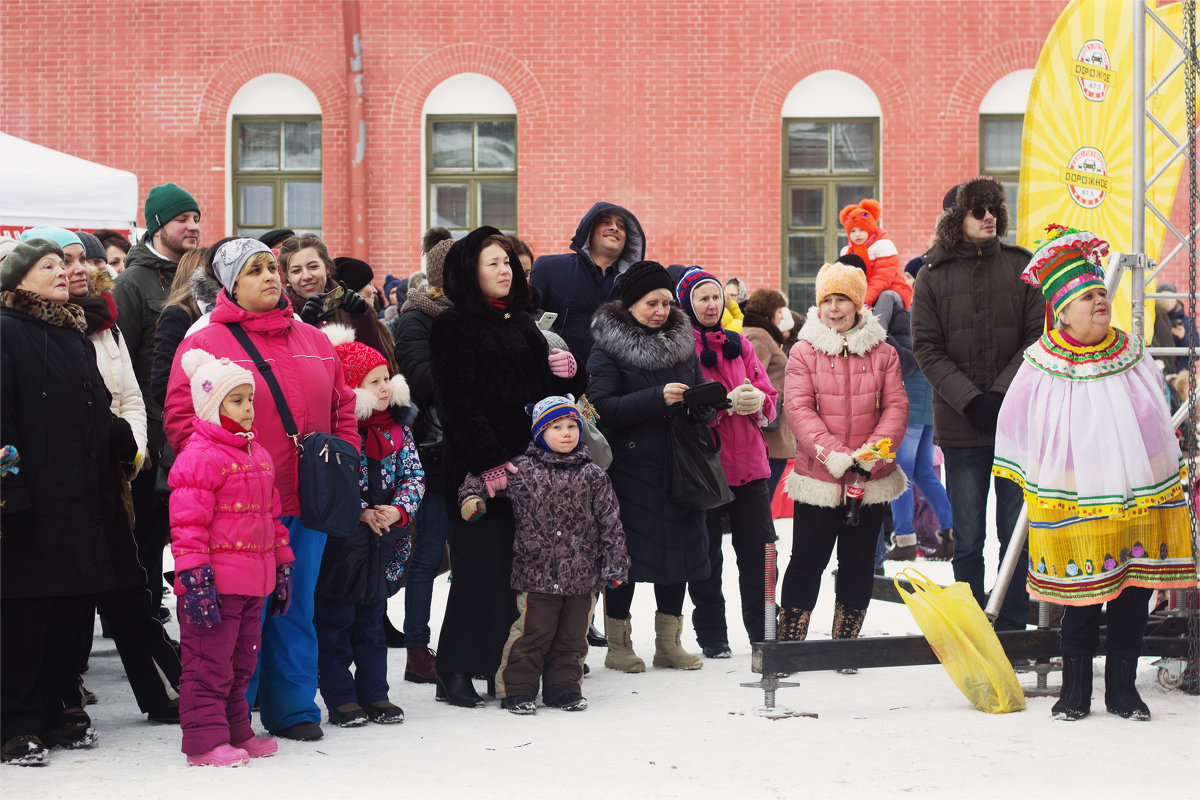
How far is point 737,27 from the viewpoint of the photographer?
16.8 meters

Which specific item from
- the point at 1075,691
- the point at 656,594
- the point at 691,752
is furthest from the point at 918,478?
the point at 691,752

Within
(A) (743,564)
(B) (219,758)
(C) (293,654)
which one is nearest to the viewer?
(B) (219,758)

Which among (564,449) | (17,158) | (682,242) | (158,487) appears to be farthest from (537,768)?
(682,242)

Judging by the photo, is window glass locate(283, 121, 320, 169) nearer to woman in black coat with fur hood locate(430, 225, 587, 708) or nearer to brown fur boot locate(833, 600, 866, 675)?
woman in black coat with fur hood locate(430, 225, 587, 708)

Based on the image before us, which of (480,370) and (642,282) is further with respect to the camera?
(642,282)

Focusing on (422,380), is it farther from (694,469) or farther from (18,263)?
(18,263)

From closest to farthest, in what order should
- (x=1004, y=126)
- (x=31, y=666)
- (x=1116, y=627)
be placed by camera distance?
1. (x=31, y=666)
2. (x=1116, y=627)
3. (x=1004, y=126)

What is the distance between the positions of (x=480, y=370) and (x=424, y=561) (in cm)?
101

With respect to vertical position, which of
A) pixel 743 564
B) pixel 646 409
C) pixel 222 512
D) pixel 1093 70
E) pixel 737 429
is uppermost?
pixel 1093 70

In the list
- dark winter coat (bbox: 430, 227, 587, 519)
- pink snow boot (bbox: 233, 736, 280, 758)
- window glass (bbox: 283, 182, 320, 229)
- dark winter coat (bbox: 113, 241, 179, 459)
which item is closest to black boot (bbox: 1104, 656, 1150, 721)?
dark winter coat (bbox: 430, 227, 587, 519)

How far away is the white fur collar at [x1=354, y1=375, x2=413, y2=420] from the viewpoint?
221 inches

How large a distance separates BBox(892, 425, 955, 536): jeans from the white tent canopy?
5350 mm

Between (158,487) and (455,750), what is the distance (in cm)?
161

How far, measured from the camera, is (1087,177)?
7707 millimetres
